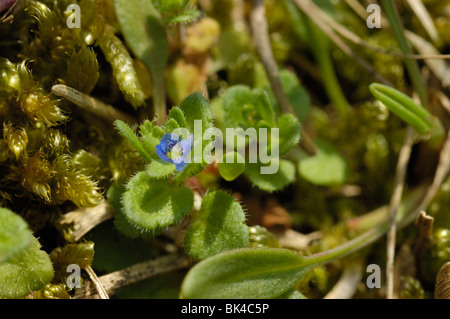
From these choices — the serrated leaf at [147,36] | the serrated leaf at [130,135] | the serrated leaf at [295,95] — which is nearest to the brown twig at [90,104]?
the serrated leaf at [147,36]

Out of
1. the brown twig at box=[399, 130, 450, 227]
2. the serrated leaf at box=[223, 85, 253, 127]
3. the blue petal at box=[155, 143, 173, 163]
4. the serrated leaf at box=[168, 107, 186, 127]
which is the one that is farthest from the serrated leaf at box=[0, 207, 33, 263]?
the brown twig at box=[399, 130, 450, 227]

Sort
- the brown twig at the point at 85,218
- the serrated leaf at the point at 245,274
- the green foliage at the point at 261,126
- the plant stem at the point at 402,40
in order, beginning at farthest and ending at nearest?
1. the plant stem at the point at 402,40
2. the green foliage at the point at 261,126
3. the brown twig at the point at 85,218
4. the serrated leaf at the point at 245,274

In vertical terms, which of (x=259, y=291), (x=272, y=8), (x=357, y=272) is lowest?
(x=357, y=272)

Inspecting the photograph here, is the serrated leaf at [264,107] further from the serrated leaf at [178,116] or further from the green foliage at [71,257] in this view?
the green foliage at [71,257]

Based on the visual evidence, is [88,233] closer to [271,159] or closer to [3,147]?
[3,147]

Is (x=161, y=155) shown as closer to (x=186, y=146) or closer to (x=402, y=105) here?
(x=186, y=146)
